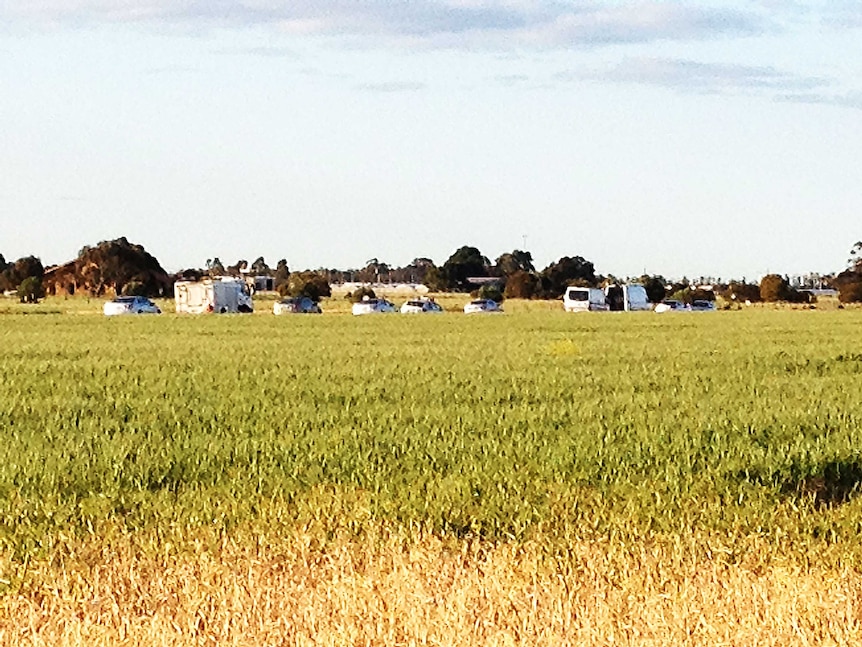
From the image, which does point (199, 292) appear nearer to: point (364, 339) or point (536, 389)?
point (364, 339)

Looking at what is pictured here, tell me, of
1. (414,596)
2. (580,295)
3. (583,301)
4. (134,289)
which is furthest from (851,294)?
(414,596)

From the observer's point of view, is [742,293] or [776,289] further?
[742,293]

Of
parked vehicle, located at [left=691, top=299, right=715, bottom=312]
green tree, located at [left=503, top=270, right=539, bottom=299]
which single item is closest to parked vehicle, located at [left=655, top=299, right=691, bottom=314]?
parked vehicle, located at [left=691, top=299, right=715, bottom=312]

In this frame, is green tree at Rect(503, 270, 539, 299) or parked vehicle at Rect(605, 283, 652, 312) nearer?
parked vehicle at Rect(605, 283, 652, 312)

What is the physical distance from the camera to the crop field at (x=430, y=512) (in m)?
8.07

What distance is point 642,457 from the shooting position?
13.9 metres

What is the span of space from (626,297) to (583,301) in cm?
659

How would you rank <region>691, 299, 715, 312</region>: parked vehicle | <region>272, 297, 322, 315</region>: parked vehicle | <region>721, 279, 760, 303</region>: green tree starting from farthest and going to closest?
<region>721, 279, 760, 303</region>: green tree, <region>691, 299, 715, 312</region>: parked vehicle, <region>272, 297, 322, 315</region>: parked vehicle

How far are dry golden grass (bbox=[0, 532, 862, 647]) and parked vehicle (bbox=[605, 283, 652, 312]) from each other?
84022mm

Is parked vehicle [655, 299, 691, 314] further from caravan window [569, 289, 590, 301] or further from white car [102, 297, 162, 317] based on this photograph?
white car [102, 297, 162, 317]

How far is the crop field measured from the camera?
8070mm

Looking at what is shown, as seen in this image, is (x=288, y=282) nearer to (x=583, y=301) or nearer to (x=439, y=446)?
(x=583, y=301)

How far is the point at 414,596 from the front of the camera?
8508 millimetres

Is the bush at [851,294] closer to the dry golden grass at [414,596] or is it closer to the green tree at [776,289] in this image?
the green tree at [776,289]
